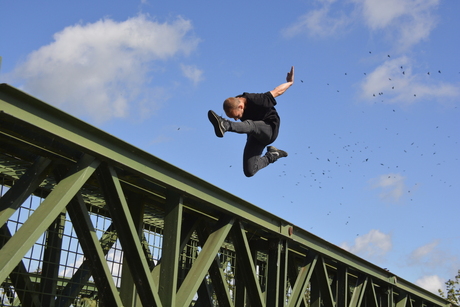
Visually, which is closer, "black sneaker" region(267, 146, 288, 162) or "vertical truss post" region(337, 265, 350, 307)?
"black sneaker" region(267, 146, 288, 162)

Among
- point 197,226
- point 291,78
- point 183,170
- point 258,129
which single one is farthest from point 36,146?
point 291,78

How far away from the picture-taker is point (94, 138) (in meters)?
4.51

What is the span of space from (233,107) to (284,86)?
1.12 meters

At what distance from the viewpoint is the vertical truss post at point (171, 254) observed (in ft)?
16.6

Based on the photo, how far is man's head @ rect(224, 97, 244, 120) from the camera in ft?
21.0

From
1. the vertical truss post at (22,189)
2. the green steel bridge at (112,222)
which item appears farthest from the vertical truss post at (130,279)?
the vertical truss post at (22,189)

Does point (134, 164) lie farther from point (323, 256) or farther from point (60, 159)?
point (323, 256)

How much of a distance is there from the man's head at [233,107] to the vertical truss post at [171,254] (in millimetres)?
1484

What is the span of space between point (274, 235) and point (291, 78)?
6.77 feet

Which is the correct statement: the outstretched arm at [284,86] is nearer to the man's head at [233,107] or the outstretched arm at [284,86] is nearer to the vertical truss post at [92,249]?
the man's head at [233,107]

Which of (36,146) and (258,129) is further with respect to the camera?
(258,129)

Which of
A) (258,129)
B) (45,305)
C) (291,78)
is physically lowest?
(45,305)

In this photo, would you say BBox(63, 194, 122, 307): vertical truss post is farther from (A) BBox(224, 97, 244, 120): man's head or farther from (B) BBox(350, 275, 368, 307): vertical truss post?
(B) BBox(350, 275, 368, 307): vertical truss post

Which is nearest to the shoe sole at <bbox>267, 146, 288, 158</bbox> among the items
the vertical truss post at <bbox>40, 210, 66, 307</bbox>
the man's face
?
the man's face
